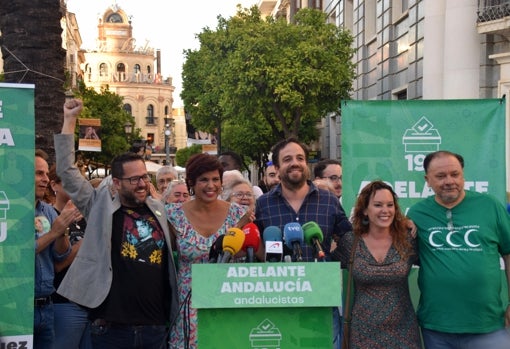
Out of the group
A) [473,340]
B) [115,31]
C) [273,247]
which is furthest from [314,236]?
[115,31]

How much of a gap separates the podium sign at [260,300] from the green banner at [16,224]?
52.0 inches

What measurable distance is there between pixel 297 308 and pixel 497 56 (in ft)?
45.3

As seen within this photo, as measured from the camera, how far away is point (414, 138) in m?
5.46

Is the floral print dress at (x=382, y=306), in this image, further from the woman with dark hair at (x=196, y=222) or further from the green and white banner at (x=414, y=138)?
the green and white banner at (x=414, y=138)

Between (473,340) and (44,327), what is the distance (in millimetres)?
2885

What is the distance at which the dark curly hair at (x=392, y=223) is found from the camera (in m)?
4.41

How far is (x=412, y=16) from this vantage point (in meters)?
20.5

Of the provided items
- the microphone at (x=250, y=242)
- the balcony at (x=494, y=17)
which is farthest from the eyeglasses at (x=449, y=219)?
the balcony at (x=494, y=17)

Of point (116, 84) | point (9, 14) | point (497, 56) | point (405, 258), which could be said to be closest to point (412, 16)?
point (497, 56)

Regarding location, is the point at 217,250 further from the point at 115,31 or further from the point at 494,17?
the point at 115,31

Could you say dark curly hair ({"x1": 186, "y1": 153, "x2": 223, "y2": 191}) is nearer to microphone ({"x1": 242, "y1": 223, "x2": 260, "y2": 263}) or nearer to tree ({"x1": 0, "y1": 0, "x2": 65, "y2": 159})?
microphone ({"x1": 242, "y1": 223, "x2": 260, "y2": 263})

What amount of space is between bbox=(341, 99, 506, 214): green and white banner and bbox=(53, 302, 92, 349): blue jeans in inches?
85.9

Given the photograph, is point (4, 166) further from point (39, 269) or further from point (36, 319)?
point (36, 319)

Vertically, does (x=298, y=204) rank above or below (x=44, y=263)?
above
